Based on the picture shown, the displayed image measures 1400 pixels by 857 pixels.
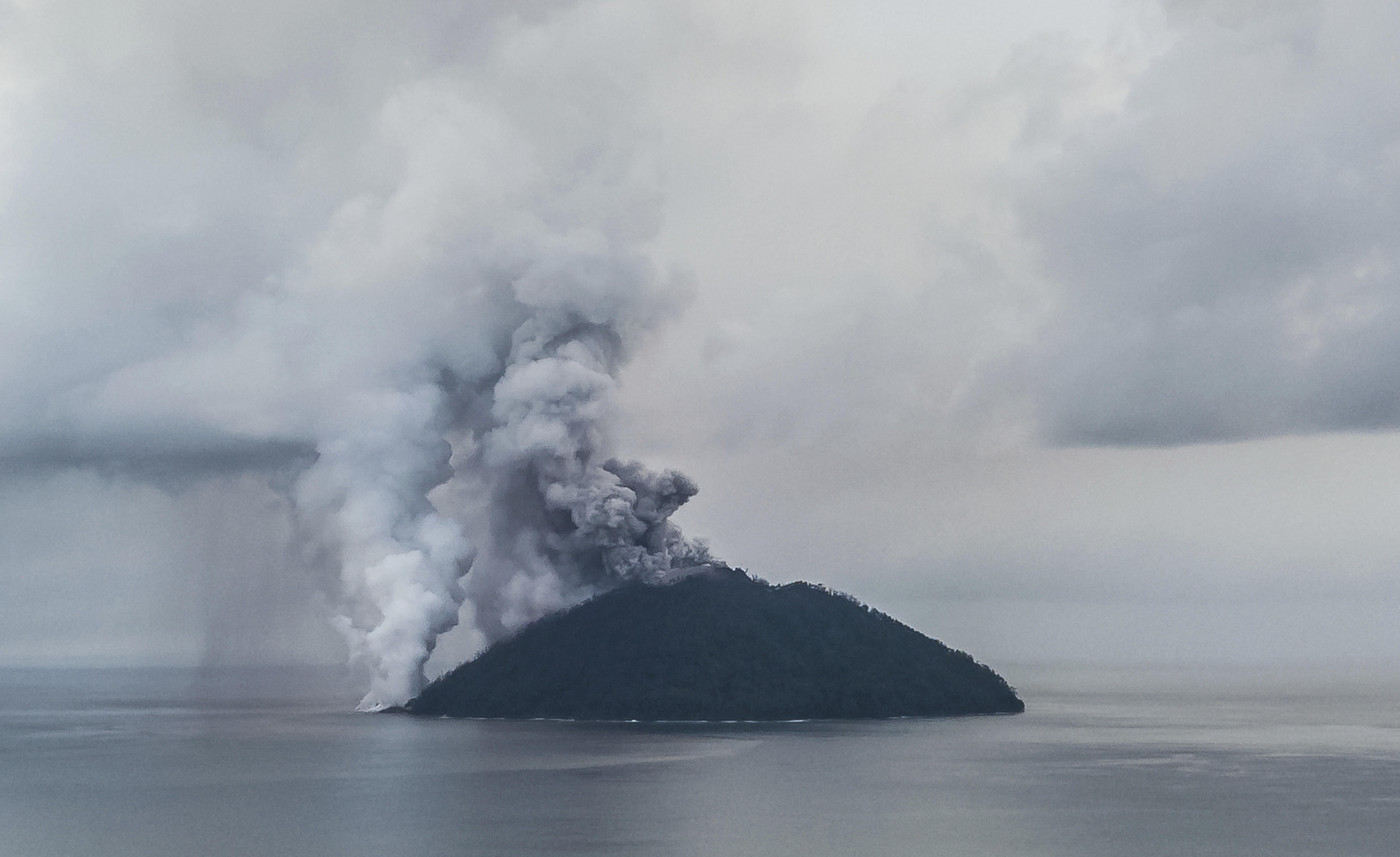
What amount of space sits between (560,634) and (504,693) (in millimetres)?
9476

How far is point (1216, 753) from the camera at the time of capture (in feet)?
449

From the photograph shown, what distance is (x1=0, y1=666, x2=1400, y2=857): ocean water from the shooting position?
8138 cm

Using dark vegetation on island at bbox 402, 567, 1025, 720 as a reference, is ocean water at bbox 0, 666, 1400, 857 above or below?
below

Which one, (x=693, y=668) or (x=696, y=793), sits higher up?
(x=693, y=668)

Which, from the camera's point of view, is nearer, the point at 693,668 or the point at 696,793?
the point at 696,793

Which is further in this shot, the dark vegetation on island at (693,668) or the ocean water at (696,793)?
the dark vegetation on island at (693,668)

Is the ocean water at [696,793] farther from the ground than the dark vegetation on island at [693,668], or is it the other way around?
the dark vegetation on island at [693,668]

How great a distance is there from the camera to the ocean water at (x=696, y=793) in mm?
81375

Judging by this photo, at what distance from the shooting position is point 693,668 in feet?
534

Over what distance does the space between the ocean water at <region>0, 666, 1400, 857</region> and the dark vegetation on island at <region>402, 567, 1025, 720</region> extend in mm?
4368

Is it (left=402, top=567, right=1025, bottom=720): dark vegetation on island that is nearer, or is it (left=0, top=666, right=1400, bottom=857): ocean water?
(left=0, top=666, right=1400, bottom=857): ocean water

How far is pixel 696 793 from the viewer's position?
9906 cm

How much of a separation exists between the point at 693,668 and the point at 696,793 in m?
63.9

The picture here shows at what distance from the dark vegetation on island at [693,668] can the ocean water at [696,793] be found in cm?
437
